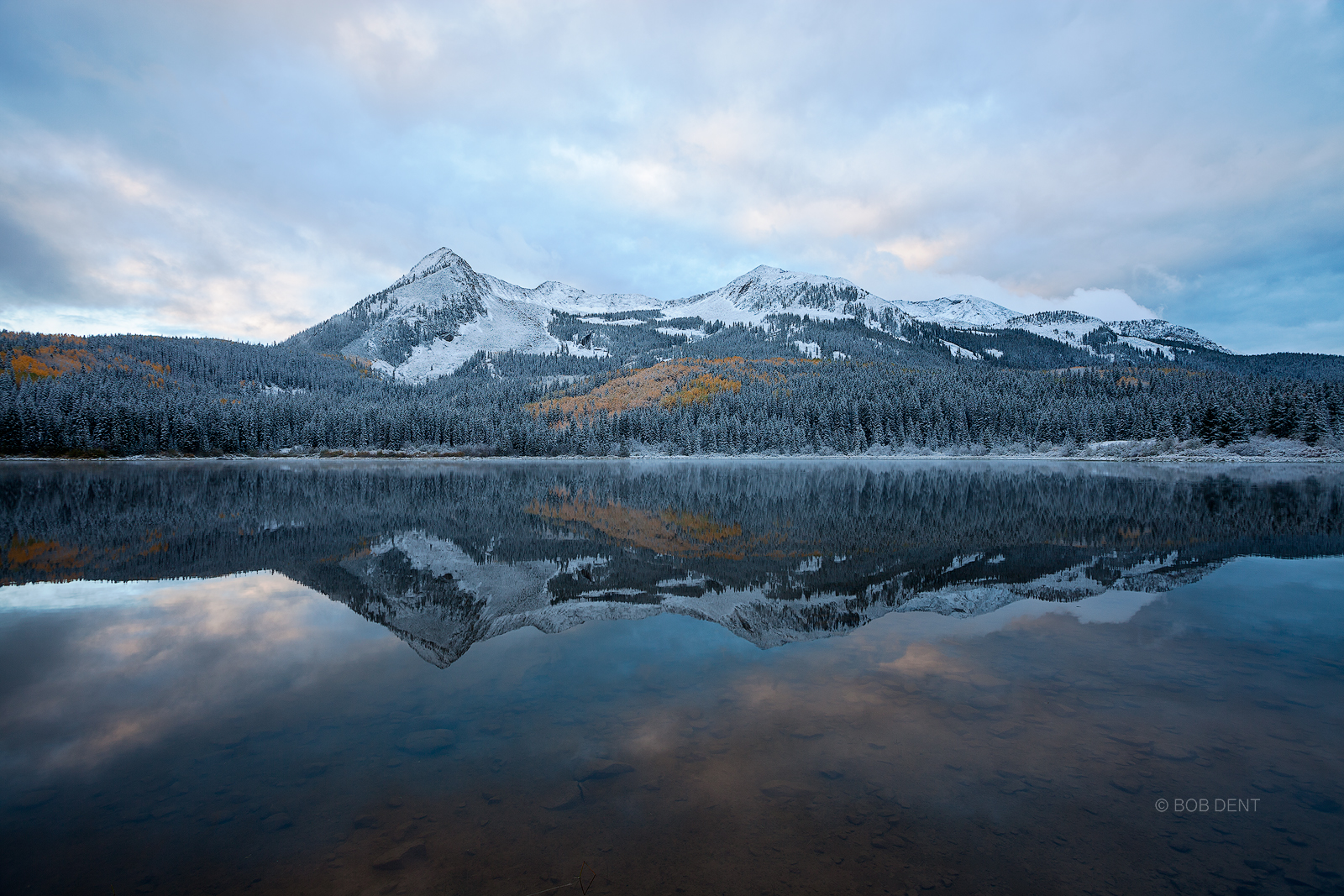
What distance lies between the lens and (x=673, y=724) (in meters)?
7.39

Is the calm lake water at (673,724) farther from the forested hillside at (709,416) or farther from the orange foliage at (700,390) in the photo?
the orange foliage at (700,390)

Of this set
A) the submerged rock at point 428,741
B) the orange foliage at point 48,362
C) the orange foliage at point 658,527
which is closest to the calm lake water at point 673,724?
the submerged rock at point 428,741

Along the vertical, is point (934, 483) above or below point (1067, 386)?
below

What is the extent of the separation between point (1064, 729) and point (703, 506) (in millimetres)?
26510

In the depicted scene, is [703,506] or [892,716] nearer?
[892,716]

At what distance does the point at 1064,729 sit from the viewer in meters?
7.14

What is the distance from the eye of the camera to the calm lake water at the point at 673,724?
194 inches

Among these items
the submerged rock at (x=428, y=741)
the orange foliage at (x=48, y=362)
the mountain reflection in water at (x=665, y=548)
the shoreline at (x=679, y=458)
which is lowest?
the submerged rock at (x=428, y=741)

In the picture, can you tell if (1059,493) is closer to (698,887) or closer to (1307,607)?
(1307,607)

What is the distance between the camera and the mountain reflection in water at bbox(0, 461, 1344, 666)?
519 inches

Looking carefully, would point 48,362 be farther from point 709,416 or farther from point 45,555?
point 45,555

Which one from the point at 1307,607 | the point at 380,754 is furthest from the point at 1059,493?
the point at 380,754

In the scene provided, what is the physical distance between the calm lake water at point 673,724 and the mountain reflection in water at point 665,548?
202 millimetres

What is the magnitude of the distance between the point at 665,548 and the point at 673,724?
43.3 ft
